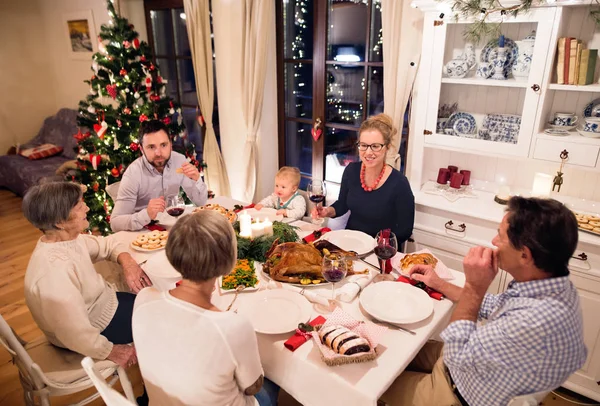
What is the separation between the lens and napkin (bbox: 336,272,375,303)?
153 centimetres

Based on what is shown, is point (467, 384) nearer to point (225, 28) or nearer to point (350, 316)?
point (350, 316)

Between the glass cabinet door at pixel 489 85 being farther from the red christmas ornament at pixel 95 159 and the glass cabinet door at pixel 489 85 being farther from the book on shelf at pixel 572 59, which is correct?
the red christmas ornament at pixel 95 159

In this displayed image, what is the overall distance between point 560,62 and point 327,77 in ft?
5.47

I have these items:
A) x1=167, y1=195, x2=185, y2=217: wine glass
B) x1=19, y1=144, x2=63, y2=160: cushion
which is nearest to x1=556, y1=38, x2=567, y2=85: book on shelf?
x1=167, y1=195, x2=185, y2=217: wine glass

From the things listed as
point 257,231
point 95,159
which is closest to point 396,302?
point 257,231

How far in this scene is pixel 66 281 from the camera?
1.51 meters

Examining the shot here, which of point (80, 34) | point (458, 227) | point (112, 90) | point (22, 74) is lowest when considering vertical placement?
point (458, 227)

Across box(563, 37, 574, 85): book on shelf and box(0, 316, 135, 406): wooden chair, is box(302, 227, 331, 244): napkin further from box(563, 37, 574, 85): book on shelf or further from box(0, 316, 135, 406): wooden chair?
box(563, 37, 574, 85): book on shelf

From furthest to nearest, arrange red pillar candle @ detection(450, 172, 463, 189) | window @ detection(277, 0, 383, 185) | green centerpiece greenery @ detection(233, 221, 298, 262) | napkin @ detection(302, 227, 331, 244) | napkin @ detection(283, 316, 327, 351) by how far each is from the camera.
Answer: window @ detection(277, 0, 383, 185) → red pillar candle @ detection(450, 172, 463, 189) → napkin @ detection(302, 227, 331, 244) → green centerpiece greenery @ detection(233, 221, 298, 262) → napkin @ detection(283, 316, 327, 351)

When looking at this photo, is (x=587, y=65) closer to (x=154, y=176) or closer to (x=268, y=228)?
(x=268, y=228)

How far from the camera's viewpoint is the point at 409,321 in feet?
4.51

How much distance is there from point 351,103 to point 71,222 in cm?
227

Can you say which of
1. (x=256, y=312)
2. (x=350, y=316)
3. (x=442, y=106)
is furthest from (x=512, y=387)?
(x=442, y=106)

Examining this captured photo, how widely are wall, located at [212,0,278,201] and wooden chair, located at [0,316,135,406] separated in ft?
7.48
